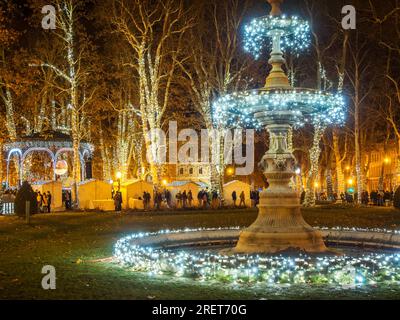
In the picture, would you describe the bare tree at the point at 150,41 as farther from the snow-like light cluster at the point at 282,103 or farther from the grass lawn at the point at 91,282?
the snow-like light cluster at the point at 282,103

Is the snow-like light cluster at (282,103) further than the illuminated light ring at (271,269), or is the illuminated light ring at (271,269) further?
the snow-like light cluster at (282,103)

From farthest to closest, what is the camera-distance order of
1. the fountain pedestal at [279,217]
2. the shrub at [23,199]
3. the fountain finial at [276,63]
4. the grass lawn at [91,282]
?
the shrub at [23,199], the fountain finial at [276,63], the fountain pedestal at [279,217], the grass lawn at [91,282]

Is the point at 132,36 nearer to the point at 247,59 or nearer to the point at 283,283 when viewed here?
the point at 247,59

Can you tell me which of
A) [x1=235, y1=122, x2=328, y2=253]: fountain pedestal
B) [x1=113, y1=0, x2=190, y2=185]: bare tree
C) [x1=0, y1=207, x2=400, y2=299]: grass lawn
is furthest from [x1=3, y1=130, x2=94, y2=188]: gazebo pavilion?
[x1=235, y1=122, x2=328, y2=253]: fountain pedestal

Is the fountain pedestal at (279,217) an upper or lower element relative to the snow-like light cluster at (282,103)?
lower

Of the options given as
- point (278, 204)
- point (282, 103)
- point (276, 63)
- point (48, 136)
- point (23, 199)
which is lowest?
point (23, 199)

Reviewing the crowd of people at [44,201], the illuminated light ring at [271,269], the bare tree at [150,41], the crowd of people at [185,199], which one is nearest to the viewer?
the illuminated light ring at [271,269]

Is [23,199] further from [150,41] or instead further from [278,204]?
[278,204]

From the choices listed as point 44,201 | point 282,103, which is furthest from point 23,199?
point 282,103

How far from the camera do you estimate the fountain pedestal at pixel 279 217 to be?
44.8 feet

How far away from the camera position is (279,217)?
554 inches

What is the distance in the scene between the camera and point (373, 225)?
78.0ft

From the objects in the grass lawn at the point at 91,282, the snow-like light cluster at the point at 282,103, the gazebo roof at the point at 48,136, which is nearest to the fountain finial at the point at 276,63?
the snow-like light cluster at the point at 282,103
